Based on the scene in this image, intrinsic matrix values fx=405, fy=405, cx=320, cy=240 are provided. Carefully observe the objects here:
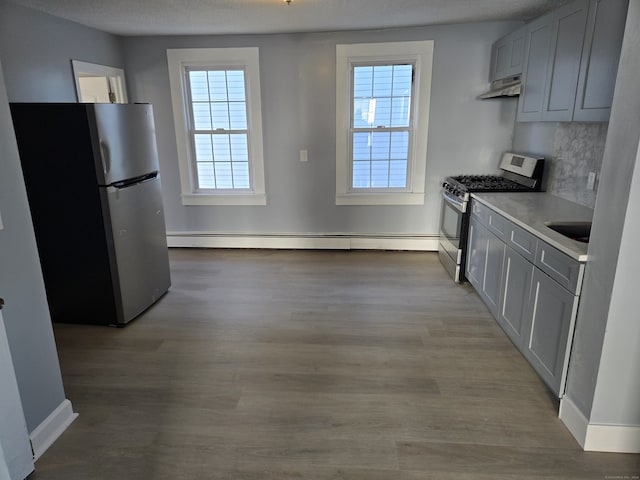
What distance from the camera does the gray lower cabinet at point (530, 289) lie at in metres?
2.03

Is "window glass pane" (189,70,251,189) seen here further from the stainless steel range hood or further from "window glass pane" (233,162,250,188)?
the stainless steel range hood

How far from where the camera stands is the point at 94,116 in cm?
268

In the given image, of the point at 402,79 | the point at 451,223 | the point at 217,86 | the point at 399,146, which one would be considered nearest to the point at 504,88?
the point at 402,79

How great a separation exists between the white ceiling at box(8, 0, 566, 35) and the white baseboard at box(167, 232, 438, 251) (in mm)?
2243

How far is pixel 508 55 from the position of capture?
369cm

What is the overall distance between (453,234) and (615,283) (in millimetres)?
2286

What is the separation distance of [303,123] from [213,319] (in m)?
2.43

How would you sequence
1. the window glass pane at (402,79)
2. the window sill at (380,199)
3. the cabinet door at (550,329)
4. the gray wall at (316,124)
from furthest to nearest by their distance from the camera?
1. the window sill at (380,199)
2. the window glass pane at (402,79)
3. the gray wall at (316,124)
4. the cabinet door at (550,329)

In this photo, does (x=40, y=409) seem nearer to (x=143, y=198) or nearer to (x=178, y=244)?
(x=143, y=198)

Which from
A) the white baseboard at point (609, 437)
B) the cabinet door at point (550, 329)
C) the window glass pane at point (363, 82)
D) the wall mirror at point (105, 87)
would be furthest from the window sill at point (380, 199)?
the white baseboard at point (609, 437)

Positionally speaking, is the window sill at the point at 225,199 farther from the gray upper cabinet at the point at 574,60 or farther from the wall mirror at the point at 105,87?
the gray upper cabinet at the point at 574,60

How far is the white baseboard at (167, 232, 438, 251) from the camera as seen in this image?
480 cm

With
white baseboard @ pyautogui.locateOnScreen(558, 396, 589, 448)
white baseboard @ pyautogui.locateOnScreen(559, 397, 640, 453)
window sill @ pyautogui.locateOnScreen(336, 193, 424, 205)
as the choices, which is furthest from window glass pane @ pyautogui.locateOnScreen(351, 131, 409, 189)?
white baseboard @ pyautogui.locateOnScreen(559, 397, 640, 453)

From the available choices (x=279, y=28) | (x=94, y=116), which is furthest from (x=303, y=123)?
(x=94, y=116)
